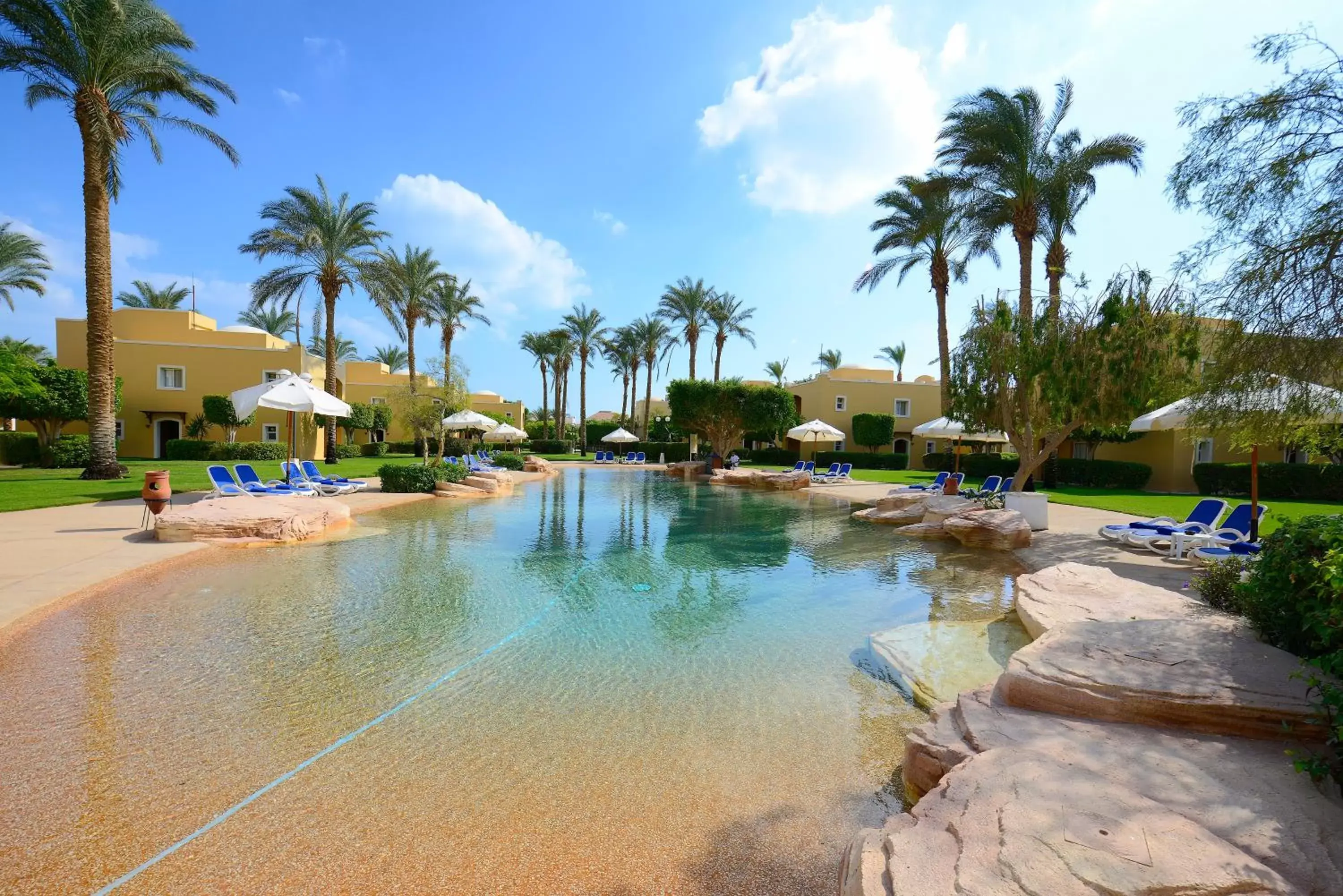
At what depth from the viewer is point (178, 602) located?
630 centimetres

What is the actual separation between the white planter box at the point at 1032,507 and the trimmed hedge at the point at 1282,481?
1167cm

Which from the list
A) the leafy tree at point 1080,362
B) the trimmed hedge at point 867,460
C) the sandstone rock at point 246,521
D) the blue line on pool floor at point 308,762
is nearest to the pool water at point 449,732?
the blue line on pool floor at point 308,762

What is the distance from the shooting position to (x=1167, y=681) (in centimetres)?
344

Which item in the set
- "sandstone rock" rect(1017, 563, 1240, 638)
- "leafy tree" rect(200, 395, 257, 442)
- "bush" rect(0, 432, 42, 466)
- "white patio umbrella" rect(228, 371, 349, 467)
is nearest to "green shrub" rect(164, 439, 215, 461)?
"leafy tree" rect(200, 395, 257, 442)

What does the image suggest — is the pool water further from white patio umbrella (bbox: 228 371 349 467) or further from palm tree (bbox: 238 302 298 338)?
palm tree (bbox: 238 302 298 338)

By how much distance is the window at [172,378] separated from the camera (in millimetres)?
29703

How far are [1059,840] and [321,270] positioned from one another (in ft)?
99.4

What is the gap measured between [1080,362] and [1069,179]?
10.9 metres

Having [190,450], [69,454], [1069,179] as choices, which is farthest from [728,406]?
[69,454]

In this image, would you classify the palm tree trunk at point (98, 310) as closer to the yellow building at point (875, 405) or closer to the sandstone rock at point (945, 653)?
the sandstone rock at point (945, 653)

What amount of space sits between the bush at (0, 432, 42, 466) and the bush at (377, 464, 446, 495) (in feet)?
60.3

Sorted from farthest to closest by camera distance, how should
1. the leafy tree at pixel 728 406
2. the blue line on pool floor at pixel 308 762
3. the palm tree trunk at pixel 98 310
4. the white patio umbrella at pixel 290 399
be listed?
1. the leafy tree at pixel 728 406
2. the palm tree trunk at pixel 98 310
3. the white patio umbrella at pixel 290 399
4. the blue line on pool floor at pixel 308 762

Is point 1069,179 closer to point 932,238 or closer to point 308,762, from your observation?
point 932,238

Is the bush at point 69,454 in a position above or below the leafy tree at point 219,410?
below
